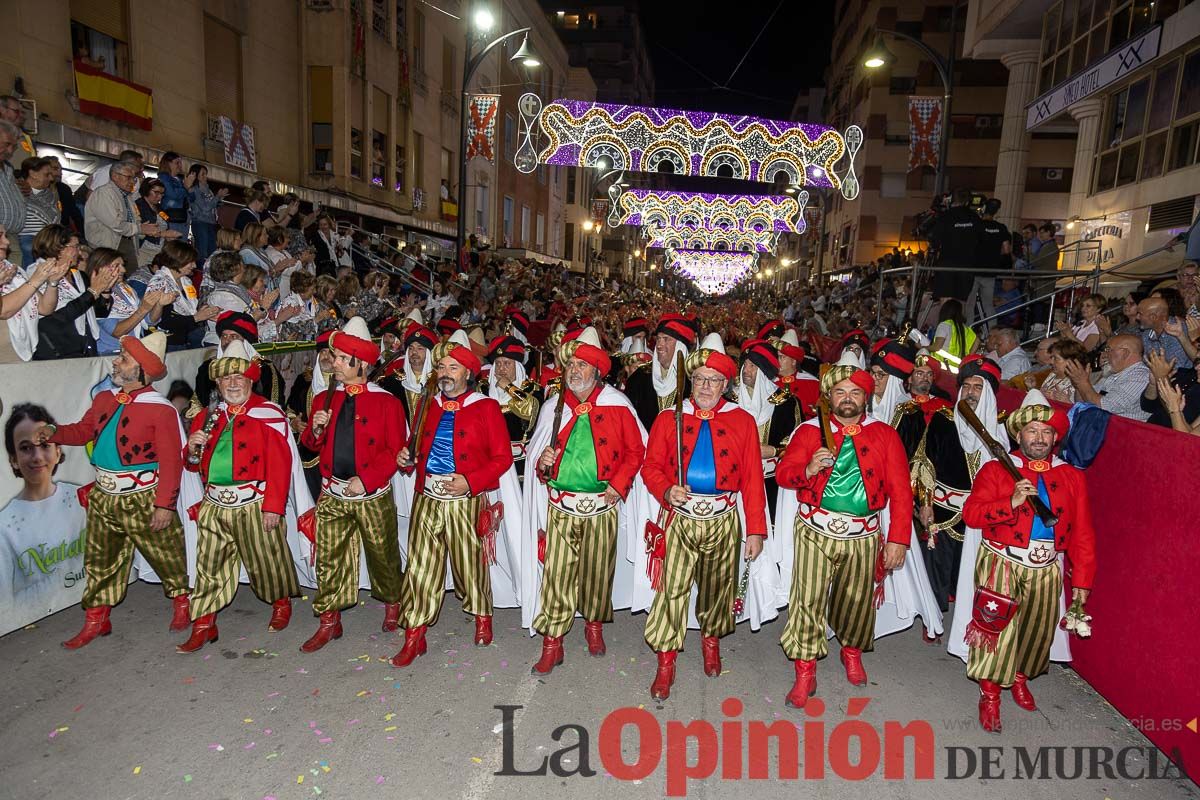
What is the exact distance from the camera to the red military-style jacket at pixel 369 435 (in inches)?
179

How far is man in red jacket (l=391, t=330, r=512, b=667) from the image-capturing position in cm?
452

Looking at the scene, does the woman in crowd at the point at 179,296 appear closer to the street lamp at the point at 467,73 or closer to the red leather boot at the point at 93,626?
the red leather boot at the point at 93,626

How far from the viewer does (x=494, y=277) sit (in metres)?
18.2

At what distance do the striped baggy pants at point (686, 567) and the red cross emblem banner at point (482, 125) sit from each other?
46.4ft

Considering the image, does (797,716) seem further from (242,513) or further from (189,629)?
(189,629)

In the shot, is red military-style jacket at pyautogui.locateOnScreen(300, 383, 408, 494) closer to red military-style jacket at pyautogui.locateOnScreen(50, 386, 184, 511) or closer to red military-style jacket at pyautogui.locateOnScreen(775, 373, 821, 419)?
red military-style jacket at pyautogui.locateOnScreen(50, 386, 184, 511)

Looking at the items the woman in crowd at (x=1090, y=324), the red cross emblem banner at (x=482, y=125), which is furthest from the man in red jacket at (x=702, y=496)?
the red cross emblem banner at (x=482, y=125)

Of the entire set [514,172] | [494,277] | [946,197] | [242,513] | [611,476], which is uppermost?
[514,172]

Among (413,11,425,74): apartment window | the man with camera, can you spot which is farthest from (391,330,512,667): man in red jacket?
(413,11,425,74): apartment window

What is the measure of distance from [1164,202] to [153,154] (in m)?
19.0

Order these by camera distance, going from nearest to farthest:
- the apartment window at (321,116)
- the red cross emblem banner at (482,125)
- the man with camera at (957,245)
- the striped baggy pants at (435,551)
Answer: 1. the striped baggy pants at (435,551)
2. the man with camera at (957,245)
3. the red cross emblem banner at (482,125)
4. the apartment window at (321,116)

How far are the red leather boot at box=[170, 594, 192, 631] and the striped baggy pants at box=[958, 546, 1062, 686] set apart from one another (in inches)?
200

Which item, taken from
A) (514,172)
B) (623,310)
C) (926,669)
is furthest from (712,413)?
(514,172)

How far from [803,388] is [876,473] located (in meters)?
2.87
